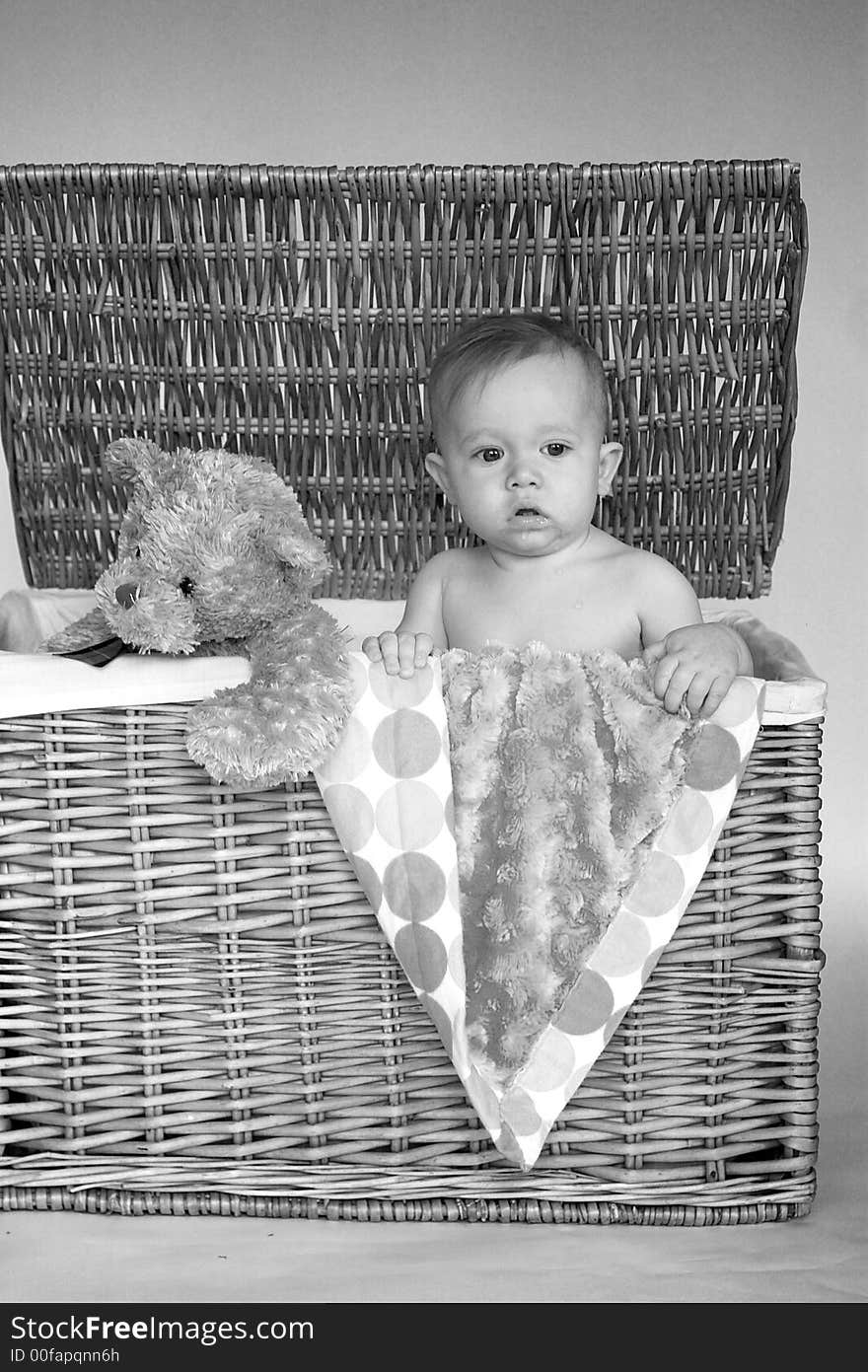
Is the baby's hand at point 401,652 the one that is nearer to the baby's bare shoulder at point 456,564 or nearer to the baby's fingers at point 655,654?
the baby's fingers at point 655,654

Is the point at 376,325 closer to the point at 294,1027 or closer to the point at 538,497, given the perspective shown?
the point at 538,497

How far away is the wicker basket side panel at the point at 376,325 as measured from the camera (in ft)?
6.18

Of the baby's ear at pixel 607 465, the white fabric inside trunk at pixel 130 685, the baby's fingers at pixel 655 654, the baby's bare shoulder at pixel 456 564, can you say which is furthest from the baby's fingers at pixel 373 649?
the baby's ear at pixel 607 465

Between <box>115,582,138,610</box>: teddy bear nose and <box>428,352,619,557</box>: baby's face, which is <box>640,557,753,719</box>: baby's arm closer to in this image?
<box>428,352,619,557</box>: baby's face

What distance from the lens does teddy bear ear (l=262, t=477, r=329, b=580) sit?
1467 mm

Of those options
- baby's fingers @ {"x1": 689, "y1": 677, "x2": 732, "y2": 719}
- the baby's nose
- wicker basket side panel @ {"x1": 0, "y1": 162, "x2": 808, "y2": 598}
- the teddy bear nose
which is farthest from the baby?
the teddy bear nose

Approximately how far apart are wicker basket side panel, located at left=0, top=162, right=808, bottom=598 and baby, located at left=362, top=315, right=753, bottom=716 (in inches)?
6.6

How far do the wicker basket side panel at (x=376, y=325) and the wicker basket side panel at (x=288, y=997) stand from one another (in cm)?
69

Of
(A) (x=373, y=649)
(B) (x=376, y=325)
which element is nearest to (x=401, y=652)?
(A) (x=373, y=649)

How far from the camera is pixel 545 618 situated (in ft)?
5.81

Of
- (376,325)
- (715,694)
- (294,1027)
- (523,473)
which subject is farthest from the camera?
(376,325)

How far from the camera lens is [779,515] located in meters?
2.05

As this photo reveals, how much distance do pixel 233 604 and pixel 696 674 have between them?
43cm

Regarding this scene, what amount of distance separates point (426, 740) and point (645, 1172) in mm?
477
